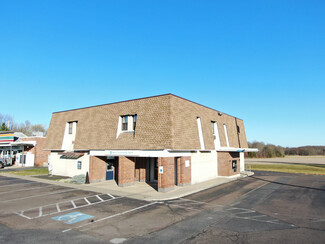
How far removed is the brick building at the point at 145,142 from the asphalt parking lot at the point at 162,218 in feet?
13.9

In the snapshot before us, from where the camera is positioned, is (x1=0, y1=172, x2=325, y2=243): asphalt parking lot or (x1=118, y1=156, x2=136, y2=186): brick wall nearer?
Result: (x1=0, y1=172, x2=325, y2=243): asphalt parking lot

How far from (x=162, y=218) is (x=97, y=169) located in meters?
13.2

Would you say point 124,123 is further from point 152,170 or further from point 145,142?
point 152,170

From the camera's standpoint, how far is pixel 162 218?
1066 centimetres

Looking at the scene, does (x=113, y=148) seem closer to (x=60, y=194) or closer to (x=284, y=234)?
(x=60, y=194)

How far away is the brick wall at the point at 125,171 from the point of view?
63.8 feet

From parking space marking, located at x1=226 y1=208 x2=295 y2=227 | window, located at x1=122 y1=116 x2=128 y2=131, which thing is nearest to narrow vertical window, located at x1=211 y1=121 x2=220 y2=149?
window, located at x1=122 y1=116 x2=128 y2=131

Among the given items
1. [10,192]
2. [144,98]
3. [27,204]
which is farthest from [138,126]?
[10,192]

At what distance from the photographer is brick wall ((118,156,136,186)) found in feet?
63.8

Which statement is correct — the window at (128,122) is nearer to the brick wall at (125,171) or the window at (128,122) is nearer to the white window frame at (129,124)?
the white window frame at (129,124)

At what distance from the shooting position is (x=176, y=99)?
19.5 metres

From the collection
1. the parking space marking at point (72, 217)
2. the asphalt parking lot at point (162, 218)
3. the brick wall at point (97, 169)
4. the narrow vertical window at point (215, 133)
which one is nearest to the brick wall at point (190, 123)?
the narrow vertical window at point (215, 133)

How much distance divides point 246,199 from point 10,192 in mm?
18150

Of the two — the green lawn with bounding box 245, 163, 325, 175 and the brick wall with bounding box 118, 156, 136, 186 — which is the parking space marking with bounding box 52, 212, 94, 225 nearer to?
the brick wall with bounding box 118, 156, 136, 186
